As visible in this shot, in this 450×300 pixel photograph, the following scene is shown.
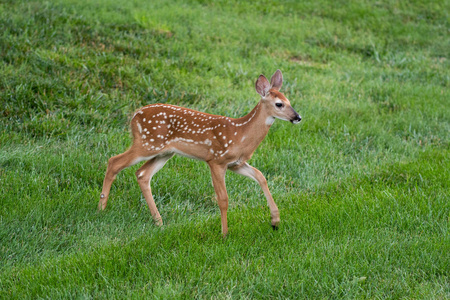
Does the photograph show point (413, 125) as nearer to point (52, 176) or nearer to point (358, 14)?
point (52, 176)

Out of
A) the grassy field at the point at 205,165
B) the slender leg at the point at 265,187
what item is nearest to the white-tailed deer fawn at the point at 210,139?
the slender leg at the point at 265,187

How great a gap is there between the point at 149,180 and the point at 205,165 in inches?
54.2

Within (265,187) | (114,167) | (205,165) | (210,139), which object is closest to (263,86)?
(210,139)

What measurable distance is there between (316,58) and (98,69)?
5119 millimetres

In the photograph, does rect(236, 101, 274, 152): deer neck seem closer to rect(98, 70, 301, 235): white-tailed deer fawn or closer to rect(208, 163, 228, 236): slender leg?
rect(98, 70, 301, 235): white-tailed deer fawn

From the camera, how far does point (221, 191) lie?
5.32 meters

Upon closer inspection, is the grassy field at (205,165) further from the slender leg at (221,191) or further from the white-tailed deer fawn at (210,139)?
the white-tailed deer fawn at (210,139)

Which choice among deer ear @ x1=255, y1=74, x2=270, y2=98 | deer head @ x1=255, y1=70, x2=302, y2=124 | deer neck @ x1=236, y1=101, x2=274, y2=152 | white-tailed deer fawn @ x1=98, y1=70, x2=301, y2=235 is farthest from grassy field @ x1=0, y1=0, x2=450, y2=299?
deer ear @ x1=255, y1=74, x2=270, y2=98

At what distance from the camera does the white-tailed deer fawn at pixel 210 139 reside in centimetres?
536

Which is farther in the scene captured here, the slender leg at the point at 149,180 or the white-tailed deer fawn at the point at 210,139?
the slender leg at the point at 149,180

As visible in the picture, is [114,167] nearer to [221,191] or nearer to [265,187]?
[221,191]

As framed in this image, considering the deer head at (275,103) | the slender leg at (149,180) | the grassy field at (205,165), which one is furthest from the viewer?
the slender leg at (149,180)

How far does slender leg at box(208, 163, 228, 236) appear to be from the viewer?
529 centimetres


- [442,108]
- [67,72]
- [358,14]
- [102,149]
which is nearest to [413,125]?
[442,108]
